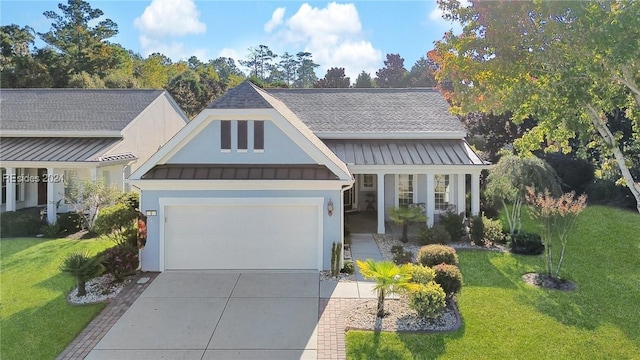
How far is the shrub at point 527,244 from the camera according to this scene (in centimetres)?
1559

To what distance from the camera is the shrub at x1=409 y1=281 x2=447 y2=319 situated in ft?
32.0

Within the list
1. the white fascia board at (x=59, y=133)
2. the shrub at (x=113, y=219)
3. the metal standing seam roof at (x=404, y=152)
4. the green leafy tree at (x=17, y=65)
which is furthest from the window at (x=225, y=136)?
the green leafy tree at (x=17, y=65)

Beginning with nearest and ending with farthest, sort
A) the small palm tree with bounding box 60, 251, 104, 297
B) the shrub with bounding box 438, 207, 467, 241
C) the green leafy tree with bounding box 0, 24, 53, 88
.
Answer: the small palm tree with bounding box 60, 251, 104, 297, the shrub with bounding box 438, 207, 467, 241, the green leafy tree with bounding box 0, 24, 53, 88

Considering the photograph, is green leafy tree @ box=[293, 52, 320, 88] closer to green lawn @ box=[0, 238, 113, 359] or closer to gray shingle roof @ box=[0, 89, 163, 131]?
gray shingle roof @ box=[0, 89, 163, 131]

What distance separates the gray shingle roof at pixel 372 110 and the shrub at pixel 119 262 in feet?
37.2

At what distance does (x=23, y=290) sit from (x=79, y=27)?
58.4m

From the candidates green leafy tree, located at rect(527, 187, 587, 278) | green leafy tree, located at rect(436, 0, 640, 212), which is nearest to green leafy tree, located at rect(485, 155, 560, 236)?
green leafy tree, located at rect(527, 187, 587, 278)

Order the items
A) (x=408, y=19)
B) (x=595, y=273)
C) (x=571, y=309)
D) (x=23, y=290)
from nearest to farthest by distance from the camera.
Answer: (x=571, y=309) < (x=23, y=290) < (x=595, y=273) < (x=408, y=19)

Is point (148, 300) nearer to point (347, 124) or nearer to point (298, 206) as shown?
point (298, 206)

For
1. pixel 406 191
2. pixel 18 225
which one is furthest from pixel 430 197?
pixel 18 225

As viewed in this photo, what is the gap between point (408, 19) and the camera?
18.2 meters

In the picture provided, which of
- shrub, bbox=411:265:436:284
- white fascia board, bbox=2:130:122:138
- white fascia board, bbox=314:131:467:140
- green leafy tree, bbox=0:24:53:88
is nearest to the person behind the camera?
shrub, bbox=411:265:436:284

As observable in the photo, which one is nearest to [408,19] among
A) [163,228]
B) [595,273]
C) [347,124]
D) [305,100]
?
[347,124]

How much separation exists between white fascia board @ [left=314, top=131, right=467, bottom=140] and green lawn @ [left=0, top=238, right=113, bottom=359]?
39.4ft
